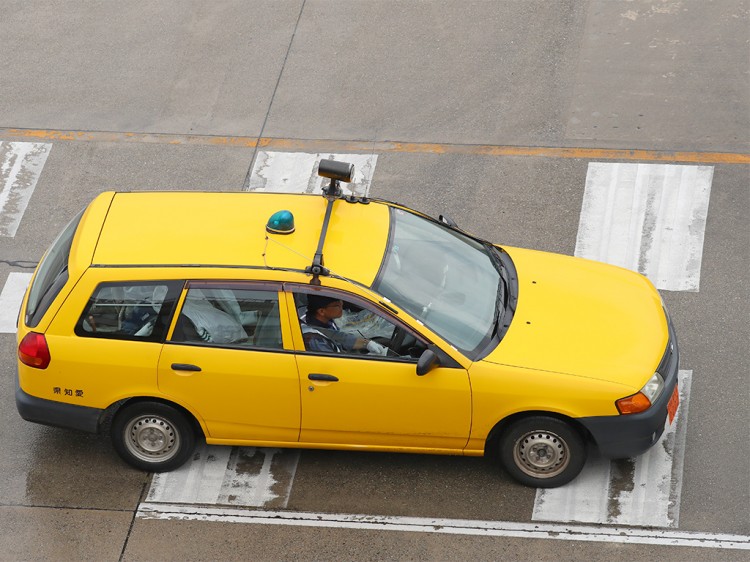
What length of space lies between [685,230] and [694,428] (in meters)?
2.64

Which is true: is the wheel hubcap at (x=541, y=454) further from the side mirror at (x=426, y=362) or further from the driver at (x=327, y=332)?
the driver at (x=327, y=332)

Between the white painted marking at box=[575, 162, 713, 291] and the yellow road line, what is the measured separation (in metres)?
0.19

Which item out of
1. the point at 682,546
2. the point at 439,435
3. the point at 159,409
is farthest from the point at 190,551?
the point at 682,546

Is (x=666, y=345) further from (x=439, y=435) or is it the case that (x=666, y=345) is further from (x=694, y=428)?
(x=439, y=435)

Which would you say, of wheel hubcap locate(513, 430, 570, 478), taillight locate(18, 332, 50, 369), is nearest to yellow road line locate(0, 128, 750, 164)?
wheel hubcap locate(513, 430, 570, 478)

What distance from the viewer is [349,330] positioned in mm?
8219

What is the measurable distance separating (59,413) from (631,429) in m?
3.98

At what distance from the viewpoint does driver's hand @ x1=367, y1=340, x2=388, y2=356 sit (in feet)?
26.8

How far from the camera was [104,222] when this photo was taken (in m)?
8.70

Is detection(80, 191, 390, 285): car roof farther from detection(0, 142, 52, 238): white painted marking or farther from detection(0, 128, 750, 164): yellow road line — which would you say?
detection(0, 128, 750, 164): yellow road line

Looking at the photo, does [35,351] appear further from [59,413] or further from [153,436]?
[153,436]

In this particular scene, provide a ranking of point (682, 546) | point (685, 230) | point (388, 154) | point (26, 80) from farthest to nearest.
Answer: point (26, 80) < point (388, 154) < point (685, 230) < point (682, 546)

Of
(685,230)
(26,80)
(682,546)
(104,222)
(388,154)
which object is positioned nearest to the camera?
(682,546)

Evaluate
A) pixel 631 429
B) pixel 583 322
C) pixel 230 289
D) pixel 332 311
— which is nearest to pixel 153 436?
pixel 230 289
